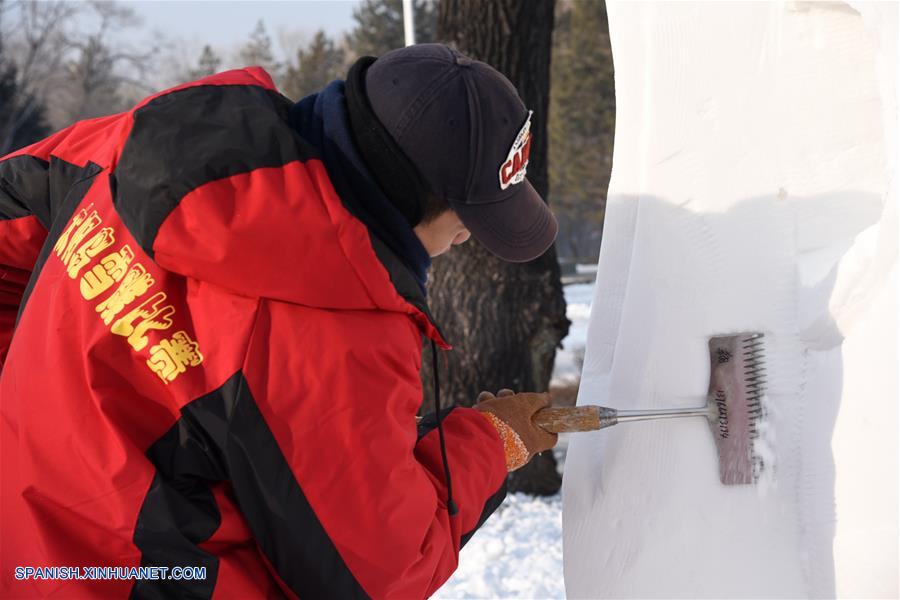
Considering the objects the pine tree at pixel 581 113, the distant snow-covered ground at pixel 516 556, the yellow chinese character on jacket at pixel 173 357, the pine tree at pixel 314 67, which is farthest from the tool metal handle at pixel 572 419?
the pine tree at pixel 314 67

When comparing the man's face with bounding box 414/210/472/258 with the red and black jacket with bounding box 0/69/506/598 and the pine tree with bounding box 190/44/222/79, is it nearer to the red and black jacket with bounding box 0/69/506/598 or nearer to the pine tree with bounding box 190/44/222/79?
the red and black jacket with bounding box 0/69/506/598

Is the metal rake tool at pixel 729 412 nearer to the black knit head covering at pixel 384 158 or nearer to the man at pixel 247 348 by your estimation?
the man at pixel 247 348

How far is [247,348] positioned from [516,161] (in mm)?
563

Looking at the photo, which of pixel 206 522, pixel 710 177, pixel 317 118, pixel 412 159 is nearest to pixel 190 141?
pixel 317 118

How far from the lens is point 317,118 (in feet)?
4.59

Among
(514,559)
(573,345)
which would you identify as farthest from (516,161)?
(573,345)

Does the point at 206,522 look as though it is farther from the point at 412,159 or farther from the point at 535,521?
the point at 535,521

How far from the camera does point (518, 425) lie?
1799 millimetres

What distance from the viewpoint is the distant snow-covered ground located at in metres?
3.30

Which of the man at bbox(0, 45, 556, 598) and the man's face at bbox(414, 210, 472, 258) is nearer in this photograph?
the man at bbox(0, 45, 556, 598)

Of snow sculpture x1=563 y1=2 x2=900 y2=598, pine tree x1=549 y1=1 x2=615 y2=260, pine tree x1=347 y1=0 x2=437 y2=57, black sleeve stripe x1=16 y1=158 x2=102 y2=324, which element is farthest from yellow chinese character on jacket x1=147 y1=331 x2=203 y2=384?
pine tree x1=347 y1=0 x2=437 y2=57

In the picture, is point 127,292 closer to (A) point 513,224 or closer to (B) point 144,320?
(B) point 144,320

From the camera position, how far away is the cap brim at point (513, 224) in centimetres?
146

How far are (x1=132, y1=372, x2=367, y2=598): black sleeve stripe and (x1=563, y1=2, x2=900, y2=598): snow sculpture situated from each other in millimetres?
914
